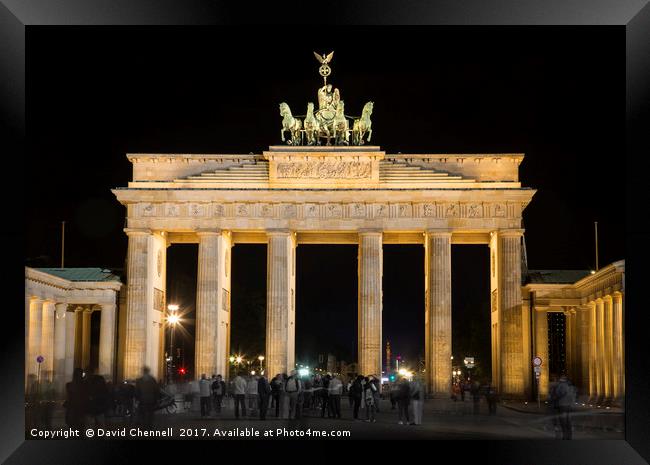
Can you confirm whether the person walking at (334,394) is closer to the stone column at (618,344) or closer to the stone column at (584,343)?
the stone column at (618,344)

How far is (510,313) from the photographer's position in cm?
6178

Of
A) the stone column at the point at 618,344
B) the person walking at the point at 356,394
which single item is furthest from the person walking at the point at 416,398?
the stone column at the point at 618,344

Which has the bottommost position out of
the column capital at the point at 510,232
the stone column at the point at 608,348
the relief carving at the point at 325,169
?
the stone column at the point at 608,348

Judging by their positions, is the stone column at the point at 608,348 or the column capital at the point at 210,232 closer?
the stone column at the point at 608,348

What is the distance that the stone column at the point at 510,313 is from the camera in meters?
61.3

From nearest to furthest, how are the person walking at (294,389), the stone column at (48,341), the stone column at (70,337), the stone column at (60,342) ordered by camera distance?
1. the person walking at (294,389)
2. the stone column at (48,341)
3. the stone column at (60,342)
4. the stone column at (70,337)

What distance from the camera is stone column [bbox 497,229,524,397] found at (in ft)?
201

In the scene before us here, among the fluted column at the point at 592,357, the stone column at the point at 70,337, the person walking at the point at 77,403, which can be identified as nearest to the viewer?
the person walking at the point at 77,403

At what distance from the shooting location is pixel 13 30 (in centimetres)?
2344

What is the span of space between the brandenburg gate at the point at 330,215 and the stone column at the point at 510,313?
3.3 inches

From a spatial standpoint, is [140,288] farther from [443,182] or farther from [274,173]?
[443,182]

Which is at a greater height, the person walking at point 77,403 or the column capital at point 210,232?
the column capital at point 210,232

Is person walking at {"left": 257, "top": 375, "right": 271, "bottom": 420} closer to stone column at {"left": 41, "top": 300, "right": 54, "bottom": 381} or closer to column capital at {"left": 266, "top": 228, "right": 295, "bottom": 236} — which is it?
stone column at {"left": 41, "top": 300, "right": 54, "bottom": 381}

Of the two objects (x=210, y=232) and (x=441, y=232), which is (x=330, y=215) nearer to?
(x=441, y=232)
